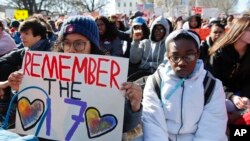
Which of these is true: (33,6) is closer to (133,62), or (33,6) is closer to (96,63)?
(133,62)

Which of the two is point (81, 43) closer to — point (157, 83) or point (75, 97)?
point (75, 97)

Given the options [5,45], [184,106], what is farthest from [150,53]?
[184,106]

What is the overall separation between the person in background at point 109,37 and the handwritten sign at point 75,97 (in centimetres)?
402

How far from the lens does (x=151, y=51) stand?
5734 mm

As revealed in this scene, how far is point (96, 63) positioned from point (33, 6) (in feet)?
146

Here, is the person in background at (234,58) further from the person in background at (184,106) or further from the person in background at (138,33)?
the person in background at (138,33)

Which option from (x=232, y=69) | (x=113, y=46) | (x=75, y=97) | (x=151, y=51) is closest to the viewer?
(x=75, y=97)

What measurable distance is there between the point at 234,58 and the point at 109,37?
3444 millimetres

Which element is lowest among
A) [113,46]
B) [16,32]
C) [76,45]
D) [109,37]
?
[16,32]

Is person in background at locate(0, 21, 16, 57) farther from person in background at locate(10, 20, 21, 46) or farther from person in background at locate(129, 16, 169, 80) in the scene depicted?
person in background at locate(10, 20, 21, 46)

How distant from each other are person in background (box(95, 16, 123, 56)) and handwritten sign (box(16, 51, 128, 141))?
4018 mm

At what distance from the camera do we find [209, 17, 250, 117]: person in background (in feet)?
11.2

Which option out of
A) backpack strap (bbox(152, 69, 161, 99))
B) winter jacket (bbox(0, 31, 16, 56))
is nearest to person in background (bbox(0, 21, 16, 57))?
winter jacket (bbox(0, 31, 16, 56))

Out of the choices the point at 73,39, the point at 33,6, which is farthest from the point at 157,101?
the point at 33,6
